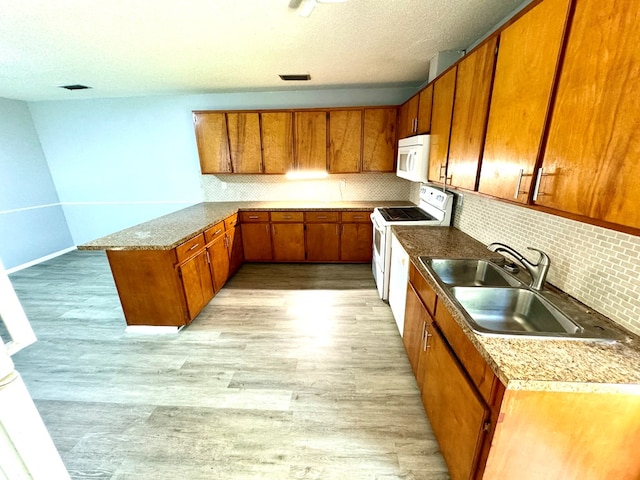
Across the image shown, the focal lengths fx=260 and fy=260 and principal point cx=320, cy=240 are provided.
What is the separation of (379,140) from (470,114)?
6.71 feet

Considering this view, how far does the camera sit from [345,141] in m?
3.64

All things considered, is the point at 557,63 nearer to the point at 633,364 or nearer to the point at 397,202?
the point at 633,364

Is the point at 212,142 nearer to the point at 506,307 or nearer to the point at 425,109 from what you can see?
the point at 425,109

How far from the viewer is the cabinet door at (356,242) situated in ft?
12.1

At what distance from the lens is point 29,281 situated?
358cm

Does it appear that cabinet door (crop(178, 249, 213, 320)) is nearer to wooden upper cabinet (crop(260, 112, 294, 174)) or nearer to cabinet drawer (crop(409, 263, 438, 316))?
wooden upper cabinet (crop(260, 112, 294, 174))

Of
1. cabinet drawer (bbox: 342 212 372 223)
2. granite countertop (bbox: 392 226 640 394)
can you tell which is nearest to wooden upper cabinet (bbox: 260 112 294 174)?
cabinet drawer (bbox: 342 212 372 223)

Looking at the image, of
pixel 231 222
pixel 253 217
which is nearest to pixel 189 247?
pixel 231 222

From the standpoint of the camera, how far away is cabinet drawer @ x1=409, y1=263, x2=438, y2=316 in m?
1.46

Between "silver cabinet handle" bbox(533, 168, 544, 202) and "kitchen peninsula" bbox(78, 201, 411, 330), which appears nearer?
"silver cabinet handle" bbox(533, 168, 544, 202)

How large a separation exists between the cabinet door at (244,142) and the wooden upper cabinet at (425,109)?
2.14m

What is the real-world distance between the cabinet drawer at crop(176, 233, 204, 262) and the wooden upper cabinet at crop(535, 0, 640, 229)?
8.39 feet

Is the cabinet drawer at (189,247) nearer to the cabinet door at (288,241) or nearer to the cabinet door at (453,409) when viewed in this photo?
the cabinet door at (288,241)

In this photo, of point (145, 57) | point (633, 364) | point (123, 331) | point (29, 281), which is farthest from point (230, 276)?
point (633, 364)
